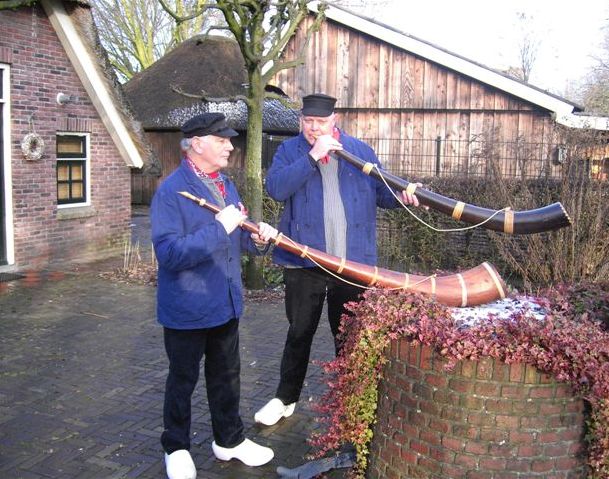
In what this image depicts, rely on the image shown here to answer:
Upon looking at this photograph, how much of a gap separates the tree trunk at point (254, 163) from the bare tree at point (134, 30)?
18736 millimetres

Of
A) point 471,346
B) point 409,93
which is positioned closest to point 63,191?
point 409,93

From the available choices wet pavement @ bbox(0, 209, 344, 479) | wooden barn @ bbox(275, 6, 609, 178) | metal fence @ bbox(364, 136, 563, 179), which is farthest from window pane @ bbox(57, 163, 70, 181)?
metal fence @ bbox(364, 136, 563, 179)

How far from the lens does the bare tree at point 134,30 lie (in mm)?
26781

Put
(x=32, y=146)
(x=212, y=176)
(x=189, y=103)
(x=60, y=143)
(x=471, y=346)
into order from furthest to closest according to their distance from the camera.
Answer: (x=189, y=103) → (x=60, y=143) → (x=32, y=146) → (x=212, y=176) → (x=471, y=346)

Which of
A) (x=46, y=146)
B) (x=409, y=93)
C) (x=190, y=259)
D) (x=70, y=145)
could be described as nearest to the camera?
(x=190, y=259)

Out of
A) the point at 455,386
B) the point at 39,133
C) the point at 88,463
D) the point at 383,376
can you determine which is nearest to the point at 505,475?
the point at 455,386

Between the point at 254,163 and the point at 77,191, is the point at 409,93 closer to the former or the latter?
the point at 254,163

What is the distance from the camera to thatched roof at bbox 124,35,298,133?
19.5 metres

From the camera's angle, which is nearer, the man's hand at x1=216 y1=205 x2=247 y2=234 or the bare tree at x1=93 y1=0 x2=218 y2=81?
the man's hand at x1=216 y1=205 x2=247 y2=234

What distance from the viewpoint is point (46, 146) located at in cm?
A: 1055

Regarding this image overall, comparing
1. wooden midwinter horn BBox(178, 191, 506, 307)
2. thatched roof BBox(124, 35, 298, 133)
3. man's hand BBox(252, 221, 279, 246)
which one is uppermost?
thatched roof BBox(124, 35, 298, 133)

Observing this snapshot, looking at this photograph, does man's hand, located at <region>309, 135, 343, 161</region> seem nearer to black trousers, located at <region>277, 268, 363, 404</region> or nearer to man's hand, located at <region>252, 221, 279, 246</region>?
man's hand, located at <region>252, 221, 279, 246</region>

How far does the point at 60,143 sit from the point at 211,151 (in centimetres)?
857

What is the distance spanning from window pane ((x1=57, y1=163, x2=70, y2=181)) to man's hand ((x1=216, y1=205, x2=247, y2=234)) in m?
8.64
